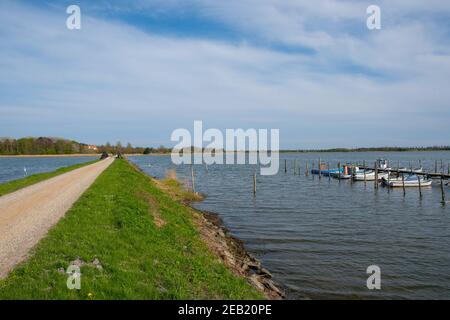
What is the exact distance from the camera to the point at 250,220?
2630 centimetres

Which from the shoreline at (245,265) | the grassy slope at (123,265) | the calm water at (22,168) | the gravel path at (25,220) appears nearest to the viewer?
the grassy slope at (123,265)

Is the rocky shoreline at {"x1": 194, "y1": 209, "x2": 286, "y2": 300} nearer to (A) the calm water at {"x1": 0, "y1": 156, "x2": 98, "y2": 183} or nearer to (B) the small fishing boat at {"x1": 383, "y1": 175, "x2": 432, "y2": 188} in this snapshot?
(B) the small fishing boat at {"x1": 383, "y1": 175, "x2": 432, "y2": 188}

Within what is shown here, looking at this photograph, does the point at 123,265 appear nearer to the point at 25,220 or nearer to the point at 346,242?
the point at 25,220

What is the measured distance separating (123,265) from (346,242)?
45.6ft

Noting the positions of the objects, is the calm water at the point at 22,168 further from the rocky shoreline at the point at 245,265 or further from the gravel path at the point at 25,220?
the rocky shoreline at the point at 245,265

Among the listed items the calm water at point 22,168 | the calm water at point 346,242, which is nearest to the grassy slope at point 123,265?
the calm water at point 346,242

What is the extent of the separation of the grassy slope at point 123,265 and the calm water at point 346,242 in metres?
4.10

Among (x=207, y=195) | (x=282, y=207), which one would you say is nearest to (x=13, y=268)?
(x=282, y=207)

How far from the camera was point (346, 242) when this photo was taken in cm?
1977

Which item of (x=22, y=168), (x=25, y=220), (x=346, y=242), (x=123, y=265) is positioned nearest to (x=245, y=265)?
(x=123, y=265)

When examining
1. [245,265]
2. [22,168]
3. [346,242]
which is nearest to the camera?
[245,265]

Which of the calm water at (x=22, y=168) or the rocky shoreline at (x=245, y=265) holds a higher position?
the calm water at (x=22, y=168)

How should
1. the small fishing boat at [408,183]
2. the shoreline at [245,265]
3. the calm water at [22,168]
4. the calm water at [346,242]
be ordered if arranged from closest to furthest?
1. the shoreline at [245,265]
2. the calm water at [346,242]
3. the small fishing boat at [408,183]
4. the calm water at [22,168]

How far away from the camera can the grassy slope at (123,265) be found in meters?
7.77
